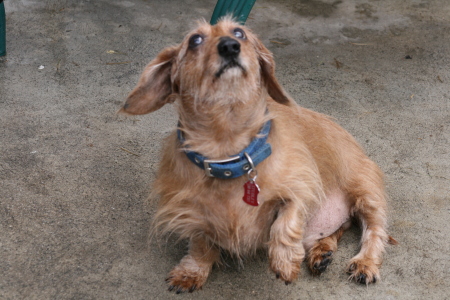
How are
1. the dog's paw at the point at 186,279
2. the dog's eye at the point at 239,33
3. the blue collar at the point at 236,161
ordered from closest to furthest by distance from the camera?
the blue collar at the point at 236,161
the dog's eye at the point at 239,33
the dog's paw at the point at 186,279

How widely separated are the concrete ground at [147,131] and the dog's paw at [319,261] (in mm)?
53

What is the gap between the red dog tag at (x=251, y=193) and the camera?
2766 mm

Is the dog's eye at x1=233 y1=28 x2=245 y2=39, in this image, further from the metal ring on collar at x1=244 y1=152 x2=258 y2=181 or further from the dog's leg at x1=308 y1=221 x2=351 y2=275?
the dog's leg at x1=308 y1=221 x2=351 y2=275

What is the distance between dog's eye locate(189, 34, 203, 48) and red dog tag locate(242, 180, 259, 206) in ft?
2.33

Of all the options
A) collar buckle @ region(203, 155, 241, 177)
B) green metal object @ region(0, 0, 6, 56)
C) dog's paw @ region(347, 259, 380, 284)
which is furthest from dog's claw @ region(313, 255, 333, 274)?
green metal object @ region(0, 0, 6, 56)

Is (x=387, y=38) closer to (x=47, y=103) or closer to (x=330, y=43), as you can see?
(x=330, y=43)

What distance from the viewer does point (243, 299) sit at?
2.98 metres

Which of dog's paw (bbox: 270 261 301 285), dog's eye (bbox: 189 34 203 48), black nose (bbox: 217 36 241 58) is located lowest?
dog's paw (bbox: 270 261 301 285)

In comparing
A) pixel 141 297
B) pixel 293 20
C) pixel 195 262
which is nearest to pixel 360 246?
pixel 195 262

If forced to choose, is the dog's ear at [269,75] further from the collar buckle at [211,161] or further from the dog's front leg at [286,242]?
the dog's front leg at [286,242]

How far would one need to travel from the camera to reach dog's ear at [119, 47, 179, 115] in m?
2.88

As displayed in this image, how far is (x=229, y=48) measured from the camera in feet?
8.64

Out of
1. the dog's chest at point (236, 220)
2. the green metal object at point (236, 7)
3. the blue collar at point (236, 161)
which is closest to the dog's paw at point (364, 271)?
the dog's chest at point (236, 220)

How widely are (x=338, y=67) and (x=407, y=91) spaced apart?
0.66m
